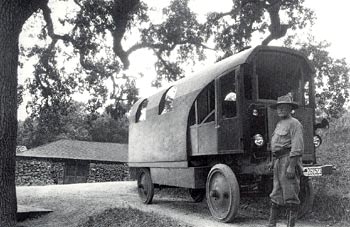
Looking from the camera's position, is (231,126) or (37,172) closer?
(231,126)

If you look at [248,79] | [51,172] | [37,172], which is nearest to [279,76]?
[248,79]

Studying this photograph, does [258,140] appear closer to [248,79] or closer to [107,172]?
[248,79]

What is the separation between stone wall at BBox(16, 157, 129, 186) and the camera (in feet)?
110

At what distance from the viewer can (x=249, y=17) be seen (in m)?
15.3

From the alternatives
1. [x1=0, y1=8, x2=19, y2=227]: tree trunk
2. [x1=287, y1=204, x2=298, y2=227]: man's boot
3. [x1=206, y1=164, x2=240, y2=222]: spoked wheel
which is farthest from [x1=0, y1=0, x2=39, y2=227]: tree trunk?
[x1=287, y1=204, x2=298, y2=227]: man's boot

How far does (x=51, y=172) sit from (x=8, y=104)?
94.7 ft

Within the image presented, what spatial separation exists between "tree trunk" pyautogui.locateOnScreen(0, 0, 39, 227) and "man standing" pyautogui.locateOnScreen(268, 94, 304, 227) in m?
5.17

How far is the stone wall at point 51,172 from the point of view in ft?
110

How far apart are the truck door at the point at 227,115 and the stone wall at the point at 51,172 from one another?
28.1 metres

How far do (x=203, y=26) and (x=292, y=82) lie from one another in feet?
29.4

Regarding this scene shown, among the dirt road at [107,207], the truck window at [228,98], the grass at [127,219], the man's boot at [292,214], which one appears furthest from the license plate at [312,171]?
the truck window at [228,98]

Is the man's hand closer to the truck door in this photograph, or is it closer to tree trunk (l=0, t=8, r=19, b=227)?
the truck door

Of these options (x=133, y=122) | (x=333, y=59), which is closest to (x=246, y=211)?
(x=133, y=122)

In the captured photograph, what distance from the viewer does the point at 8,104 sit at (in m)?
7.97
